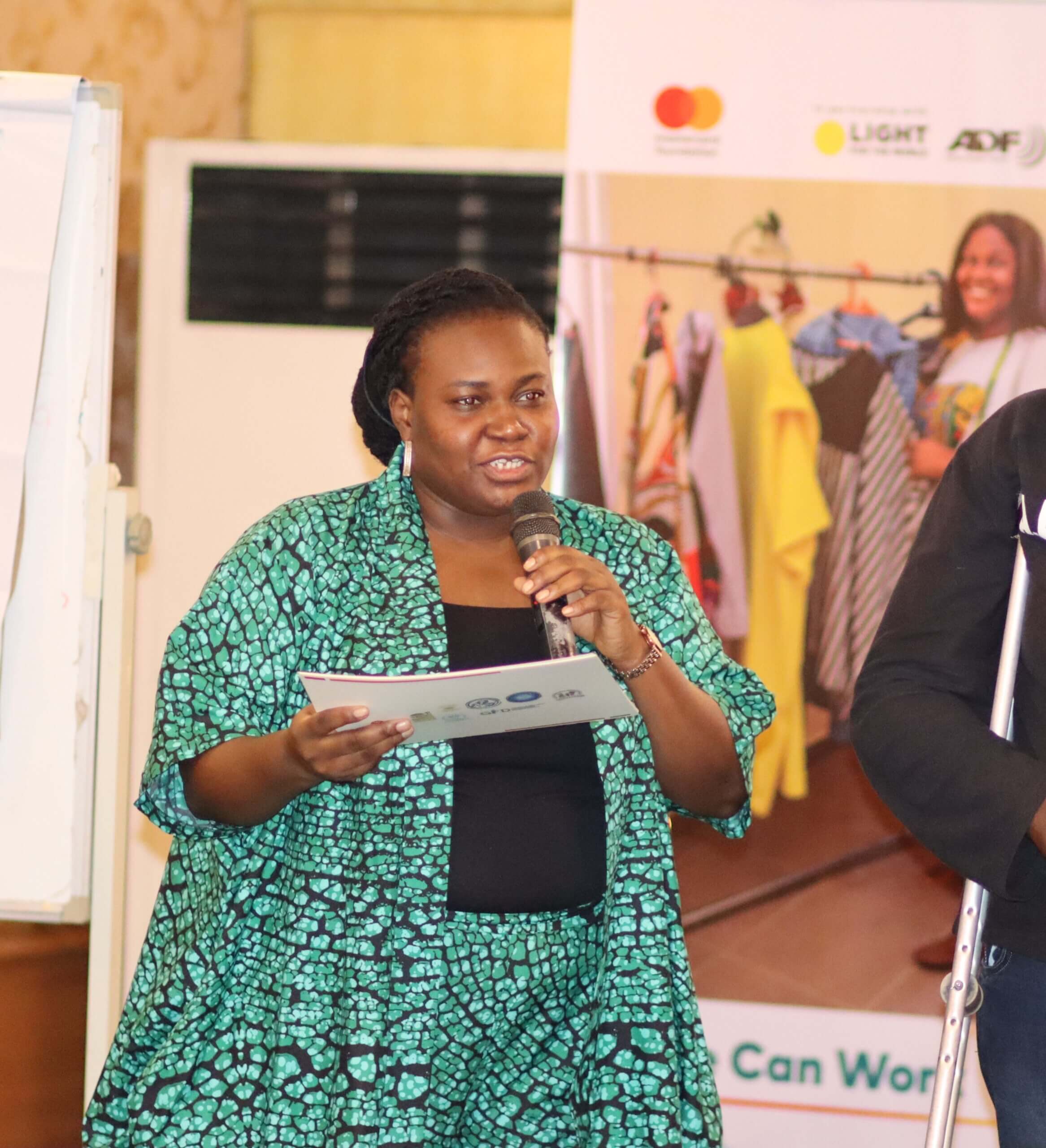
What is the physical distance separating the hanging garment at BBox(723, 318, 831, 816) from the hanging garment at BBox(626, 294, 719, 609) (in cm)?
11

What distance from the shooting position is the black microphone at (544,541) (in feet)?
5.44

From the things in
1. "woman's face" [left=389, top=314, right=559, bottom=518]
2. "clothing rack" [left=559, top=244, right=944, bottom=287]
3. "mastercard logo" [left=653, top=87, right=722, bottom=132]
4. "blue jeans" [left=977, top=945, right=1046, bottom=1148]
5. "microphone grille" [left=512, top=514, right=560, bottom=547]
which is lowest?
"blue jeans" [left=977, top=945, right=1046, bottom=1148]

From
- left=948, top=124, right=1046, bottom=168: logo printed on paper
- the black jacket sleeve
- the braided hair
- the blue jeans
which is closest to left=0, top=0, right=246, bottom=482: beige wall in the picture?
the braided hair

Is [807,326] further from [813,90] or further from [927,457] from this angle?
[813,90]

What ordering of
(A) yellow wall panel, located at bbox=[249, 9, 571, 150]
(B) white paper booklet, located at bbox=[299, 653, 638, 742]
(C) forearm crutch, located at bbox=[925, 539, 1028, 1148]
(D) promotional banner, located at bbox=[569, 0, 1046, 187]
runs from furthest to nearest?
(A) yellow wall panel, located at bbox=[249, 9, 571, 150] < (D) promotional banner, located at bbox=[569, 0, 1046, 187] < (C) forearm crutch, located at bbox=[925, 539, 1028, 1148] < (B) white paper booklet, located at bbox=[299, 653, 638, 742]

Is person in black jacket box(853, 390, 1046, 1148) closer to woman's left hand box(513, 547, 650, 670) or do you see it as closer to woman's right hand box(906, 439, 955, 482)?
woman's left hand box(513, 547, 650, 670)

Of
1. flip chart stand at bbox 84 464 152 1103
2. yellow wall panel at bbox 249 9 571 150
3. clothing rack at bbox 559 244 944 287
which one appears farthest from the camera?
yellow wall panel at bbox 249 9 571 150

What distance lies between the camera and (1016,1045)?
62.0 inches

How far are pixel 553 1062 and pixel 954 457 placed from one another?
923mm

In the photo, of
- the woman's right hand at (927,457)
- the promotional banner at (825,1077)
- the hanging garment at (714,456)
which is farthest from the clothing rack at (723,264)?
the promotional banner at (825,1077)

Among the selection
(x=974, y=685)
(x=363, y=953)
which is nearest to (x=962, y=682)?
(x=974, y=685)

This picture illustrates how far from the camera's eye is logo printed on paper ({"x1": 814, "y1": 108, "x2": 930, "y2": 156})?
2.92m

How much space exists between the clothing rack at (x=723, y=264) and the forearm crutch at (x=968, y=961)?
146cm

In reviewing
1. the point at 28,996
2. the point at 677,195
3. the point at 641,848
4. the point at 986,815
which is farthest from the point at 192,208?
the point at 986,815
